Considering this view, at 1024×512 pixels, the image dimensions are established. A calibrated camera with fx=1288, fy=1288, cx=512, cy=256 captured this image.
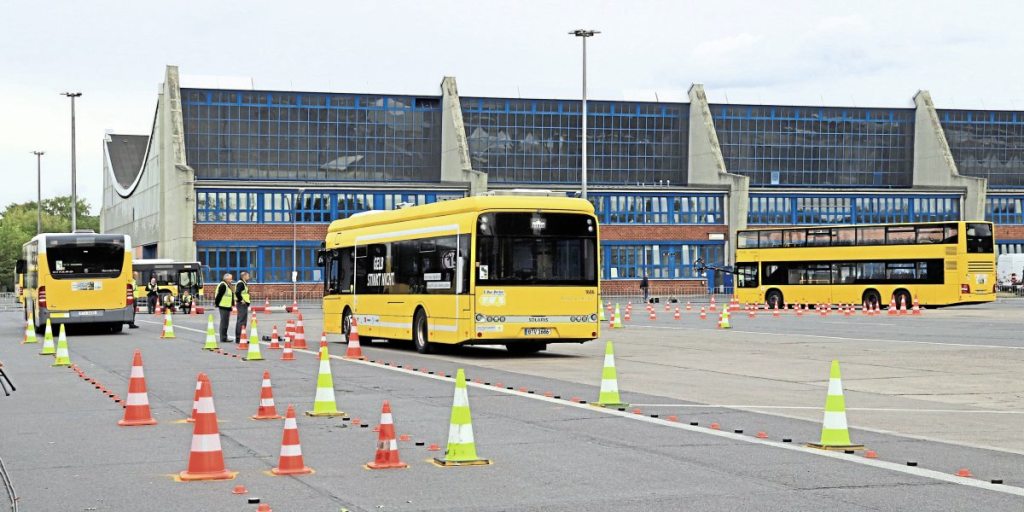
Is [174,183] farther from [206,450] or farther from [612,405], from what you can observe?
[206,450]

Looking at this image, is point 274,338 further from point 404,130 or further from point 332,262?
point 404,130

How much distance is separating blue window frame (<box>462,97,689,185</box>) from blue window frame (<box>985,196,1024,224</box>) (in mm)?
22151

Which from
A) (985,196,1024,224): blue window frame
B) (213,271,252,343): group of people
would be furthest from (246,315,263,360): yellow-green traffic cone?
(985,196,1024,224): blue window frame

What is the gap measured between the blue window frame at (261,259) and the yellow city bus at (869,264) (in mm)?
30681

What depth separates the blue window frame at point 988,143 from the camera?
95.5 metres

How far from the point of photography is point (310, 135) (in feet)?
287

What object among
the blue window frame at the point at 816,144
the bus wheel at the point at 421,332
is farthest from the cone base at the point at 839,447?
the blue window frame at the point at 816,144

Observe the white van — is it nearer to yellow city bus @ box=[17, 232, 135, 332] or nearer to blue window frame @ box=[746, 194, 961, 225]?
blue window frame @ box=[746, 194, 961, 225]

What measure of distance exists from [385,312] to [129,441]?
15.6 meters

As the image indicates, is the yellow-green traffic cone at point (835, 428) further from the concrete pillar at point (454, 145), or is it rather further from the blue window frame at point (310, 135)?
the blue window frame at point (310, 135)

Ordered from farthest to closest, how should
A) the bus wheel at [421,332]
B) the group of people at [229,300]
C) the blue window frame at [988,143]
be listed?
the blue window frame at [988,143] → the group of people at [229,300] → the bus wheel at [421,332]

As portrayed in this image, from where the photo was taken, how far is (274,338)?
27578mm

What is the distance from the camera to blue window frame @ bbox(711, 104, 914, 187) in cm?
9362

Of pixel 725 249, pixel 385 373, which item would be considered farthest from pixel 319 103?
pixel 385 373
